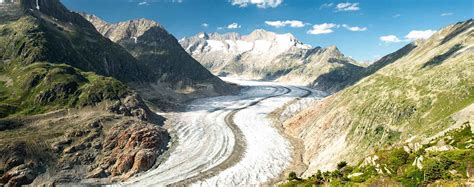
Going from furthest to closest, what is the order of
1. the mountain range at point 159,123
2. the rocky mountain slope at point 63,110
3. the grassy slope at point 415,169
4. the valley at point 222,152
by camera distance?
the rocky mountain slope at point 63,110 < the valley at point 222,152 < the mountain range at point 159,123 < the grassy slope at point 415,169

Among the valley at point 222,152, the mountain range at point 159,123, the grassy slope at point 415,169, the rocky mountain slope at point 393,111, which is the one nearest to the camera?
the grassy slope at point 415,169

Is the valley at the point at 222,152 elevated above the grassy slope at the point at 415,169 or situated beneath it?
situated beneath

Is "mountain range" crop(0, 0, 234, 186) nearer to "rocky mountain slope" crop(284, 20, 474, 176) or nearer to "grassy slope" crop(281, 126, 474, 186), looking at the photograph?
"rocky mountain slope" crop(284, 20, 474, 176)

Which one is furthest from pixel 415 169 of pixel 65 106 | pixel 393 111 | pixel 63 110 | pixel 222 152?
pixel 65 106

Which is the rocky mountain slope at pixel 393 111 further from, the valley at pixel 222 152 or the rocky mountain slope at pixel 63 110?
the rocky mountain slope at pixel 63 110

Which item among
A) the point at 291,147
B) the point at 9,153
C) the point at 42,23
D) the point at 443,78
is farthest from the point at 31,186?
the point at 42,23

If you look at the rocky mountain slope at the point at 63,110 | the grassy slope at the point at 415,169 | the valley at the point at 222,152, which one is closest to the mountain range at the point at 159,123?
the grassy slope at the point at 415,169

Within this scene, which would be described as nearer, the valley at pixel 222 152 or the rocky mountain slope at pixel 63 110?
the valley at pixel 222 152
